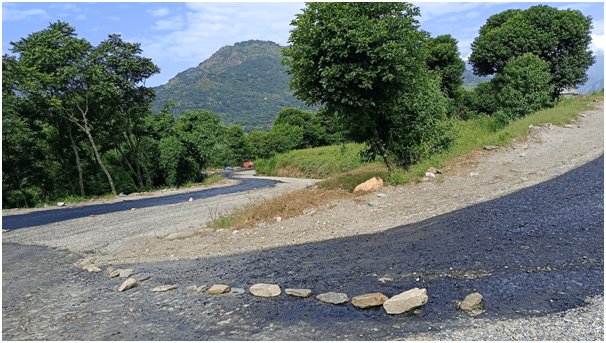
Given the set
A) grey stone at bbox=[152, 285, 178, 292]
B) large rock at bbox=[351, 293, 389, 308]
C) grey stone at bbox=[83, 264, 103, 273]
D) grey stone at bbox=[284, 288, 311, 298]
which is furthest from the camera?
grey stone at bbox=[83, 264, 103, 273]

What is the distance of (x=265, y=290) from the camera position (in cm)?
565

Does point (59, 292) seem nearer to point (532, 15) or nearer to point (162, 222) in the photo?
point (162, 222)

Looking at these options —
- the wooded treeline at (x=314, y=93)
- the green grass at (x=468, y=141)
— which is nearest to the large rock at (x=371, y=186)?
the green grass at (x=468, y=141)

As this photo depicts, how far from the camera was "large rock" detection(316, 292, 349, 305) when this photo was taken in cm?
507

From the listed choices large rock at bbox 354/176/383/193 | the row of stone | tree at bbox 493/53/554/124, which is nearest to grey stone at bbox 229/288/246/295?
the row of stone

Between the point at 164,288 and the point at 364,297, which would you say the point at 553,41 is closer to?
the point at 364,297

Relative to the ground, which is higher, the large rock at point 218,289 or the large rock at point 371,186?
the large rock at point 371,186

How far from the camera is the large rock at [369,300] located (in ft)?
15.8

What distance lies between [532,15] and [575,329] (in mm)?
42609

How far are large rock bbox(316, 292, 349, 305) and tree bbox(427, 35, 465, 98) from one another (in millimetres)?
36916

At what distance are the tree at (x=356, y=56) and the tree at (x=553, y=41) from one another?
26664 mm

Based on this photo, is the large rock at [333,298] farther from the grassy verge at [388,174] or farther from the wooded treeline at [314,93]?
the wooded treeline at [314,93]

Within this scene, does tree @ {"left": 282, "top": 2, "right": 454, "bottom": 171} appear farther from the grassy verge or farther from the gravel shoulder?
the gravel shoulder

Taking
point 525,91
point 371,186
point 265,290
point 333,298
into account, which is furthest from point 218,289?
point 525,91
